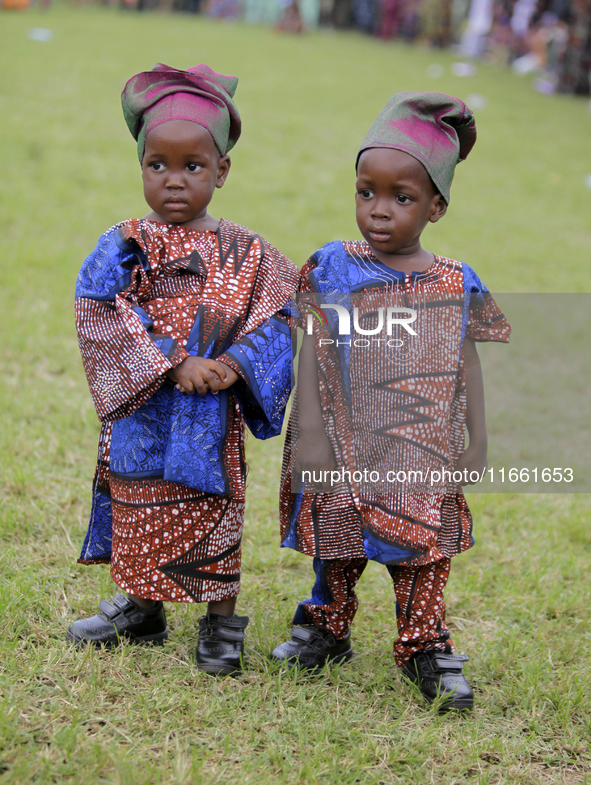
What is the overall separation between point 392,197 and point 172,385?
80cm

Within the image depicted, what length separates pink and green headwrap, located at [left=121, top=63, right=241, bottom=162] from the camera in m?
2.21

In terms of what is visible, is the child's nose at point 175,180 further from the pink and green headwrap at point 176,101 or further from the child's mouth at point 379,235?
the child's mouth at point 379,235

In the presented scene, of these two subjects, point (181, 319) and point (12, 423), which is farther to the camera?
point (12, 423)

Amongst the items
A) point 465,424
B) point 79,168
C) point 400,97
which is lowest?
point 465,424

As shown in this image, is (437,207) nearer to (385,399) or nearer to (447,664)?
(385,399)

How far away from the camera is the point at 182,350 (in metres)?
2.19

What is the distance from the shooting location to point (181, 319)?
2.25 meters

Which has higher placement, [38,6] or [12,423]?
[38,6]

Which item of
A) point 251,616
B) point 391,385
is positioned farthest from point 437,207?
point 251,616

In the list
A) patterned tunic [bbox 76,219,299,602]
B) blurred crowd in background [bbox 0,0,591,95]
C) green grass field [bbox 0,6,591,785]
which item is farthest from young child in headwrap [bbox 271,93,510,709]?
blurred crowd in background [bbox 0,0,591,95]

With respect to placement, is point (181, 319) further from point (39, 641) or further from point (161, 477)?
point (39, 641)

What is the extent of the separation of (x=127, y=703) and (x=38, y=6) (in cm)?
1909

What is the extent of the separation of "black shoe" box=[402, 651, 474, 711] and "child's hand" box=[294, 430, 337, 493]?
0.61m

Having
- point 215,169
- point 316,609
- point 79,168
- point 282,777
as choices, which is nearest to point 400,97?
point 215,169
